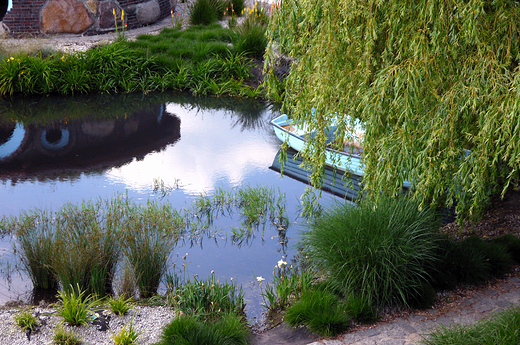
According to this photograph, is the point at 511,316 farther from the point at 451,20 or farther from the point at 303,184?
the point at 303,184

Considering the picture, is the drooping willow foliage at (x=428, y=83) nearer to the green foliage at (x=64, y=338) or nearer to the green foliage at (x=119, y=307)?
the green foliage at (x=119, y=307)

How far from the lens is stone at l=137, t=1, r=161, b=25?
16.0m

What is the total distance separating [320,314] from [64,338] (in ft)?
6.99

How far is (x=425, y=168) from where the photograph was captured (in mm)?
4074

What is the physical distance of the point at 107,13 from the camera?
600 inches

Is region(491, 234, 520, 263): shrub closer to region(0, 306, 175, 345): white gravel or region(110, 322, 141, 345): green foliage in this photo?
region(0, 306, 175, 345): white gravel

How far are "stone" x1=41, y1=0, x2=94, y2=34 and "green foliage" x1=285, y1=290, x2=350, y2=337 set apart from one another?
1337 cm

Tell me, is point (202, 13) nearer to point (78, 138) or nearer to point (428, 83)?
point (78, 138)

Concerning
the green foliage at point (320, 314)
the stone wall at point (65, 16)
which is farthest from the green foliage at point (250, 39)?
the green foliage at point (320, 314)

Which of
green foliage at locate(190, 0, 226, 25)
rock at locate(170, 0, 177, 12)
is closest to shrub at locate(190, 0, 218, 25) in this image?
green foliage at locate(190, 0, 226, 25)

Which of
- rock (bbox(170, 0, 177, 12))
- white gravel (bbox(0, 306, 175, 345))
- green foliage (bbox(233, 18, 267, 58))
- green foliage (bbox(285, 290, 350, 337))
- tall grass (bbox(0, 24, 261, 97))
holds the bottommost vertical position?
white gravel (bbox(0, 306, 175, 345))

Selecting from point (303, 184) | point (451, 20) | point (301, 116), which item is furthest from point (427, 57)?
point (303, 184)

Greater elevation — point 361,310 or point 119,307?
point 361,310

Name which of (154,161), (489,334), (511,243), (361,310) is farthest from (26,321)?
(154,161)
